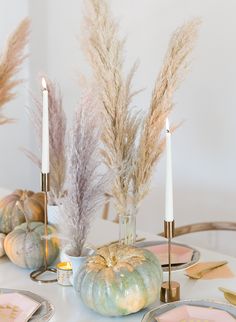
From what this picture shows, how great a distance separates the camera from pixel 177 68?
1237 millimetres

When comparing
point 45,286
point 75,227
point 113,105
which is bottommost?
point 45,286

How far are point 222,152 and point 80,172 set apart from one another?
1.59m

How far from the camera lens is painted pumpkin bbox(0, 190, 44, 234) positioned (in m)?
1.59

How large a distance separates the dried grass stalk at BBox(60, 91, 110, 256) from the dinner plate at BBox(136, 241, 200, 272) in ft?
1.06

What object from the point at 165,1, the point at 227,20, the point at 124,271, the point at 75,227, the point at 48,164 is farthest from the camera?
the point at 165,1

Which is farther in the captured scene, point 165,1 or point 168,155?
point 165,1

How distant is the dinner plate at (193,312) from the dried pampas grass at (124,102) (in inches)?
11.0

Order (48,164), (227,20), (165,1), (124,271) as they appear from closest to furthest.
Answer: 1. (124,271)
2. (48,164)
3. (227,20)
4. (165,1)

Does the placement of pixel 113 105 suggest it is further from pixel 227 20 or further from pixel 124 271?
pixel 227 20

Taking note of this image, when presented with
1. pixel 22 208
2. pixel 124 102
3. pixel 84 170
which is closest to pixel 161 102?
pixel 124 102

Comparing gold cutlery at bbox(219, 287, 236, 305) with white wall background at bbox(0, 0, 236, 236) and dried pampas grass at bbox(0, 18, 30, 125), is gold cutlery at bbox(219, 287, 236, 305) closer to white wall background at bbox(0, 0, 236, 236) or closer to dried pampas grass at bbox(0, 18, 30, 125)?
dried pampas grass at bbox(0, 18, 30, 125)

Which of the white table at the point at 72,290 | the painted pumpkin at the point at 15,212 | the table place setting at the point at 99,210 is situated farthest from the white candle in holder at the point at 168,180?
the painted pumpkin at the point at 15,212

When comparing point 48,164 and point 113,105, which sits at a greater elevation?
point 113,105

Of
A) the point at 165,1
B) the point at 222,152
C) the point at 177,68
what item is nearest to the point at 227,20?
the point at 165,1
